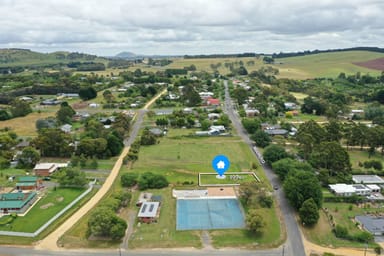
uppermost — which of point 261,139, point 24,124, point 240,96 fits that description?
point 240,96

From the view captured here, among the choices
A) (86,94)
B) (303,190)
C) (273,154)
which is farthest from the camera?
(86,94)

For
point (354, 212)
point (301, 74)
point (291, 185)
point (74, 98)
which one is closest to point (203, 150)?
point (291, 185)

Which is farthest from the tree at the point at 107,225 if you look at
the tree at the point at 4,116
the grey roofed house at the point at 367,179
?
the tree at the point at 4,116

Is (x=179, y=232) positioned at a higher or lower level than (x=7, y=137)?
lower

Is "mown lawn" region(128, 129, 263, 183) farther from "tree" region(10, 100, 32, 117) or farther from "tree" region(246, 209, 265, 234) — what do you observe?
"tree" region(10, 100, 32, 117)

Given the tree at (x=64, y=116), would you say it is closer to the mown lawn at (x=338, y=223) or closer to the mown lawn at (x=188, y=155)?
the mown lawn at (x=188, y=155)

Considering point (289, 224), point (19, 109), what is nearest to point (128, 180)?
point (289, 224)

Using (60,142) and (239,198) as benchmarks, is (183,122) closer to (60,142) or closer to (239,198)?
(60,142)

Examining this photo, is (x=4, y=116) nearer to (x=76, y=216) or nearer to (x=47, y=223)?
(x=76, y=216)
